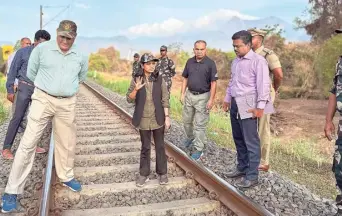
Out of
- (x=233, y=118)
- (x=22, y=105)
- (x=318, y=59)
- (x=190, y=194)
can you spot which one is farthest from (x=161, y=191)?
(x=318, y=59)

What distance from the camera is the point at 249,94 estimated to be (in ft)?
17.2

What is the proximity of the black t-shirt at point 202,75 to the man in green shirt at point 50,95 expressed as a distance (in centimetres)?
226

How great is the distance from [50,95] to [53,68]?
30 cm

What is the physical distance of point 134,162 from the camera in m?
5.95

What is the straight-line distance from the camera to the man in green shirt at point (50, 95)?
4414 millimetres

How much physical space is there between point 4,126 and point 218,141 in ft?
15.1

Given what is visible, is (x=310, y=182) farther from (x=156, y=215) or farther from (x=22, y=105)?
(x=22, y=105)

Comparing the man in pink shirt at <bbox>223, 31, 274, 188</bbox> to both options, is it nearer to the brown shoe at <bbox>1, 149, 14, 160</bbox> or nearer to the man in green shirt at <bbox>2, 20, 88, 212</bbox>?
the man in green shirt at <bbox>2, 20, 88, 212</bbox>

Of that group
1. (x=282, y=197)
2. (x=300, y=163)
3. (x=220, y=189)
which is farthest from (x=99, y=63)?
(x=220, y=189)

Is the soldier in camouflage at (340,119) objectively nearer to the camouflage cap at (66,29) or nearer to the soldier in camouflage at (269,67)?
the soldier in camouflage at (269,67)

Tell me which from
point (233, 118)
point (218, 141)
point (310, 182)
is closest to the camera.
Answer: point (233, 118)

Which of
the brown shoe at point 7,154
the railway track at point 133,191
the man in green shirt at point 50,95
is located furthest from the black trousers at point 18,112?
the man in green shirt at point 50,95

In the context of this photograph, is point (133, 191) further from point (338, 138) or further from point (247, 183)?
point (338, 138)

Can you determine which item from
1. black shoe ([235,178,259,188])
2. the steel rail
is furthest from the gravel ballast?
the steel rail
